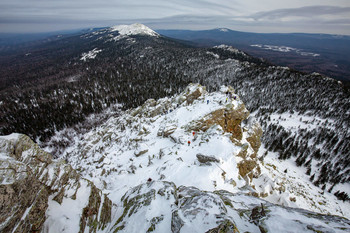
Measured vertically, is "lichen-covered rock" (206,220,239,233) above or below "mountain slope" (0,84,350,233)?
above

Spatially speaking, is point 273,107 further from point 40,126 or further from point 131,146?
point 40,126

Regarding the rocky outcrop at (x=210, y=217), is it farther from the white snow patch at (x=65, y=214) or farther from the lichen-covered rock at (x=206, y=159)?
the lichen-covered rock at (x=206, y=159)

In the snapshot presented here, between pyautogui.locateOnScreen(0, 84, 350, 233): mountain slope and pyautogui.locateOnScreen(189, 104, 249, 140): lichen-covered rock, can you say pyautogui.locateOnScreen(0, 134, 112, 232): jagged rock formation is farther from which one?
pyautogui.locateOnScreen(189, 104, 249, 140): lichen-covered rock

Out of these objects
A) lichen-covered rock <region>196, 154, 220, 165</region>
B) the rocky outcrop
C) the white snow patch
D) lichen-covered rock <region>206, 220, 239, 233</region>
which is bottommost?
lichen-covered rock <region>196, 154, 220, 165</region>

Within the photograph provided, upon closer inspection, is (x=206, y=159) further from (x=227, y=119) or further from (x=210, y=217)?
(x=227, y=119)

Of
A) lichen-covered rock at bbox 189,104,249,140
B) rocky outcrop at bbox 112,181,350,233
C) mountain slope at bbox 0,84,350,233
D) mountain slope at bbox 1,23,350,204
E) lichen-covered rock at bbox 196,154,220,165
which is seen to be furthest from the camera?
mountain slope at bbox 1,23,350,204

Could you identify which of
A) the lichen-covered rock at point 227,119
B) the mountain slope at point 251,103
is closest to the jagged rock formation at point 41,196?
the lichen-covered rock at point 227,119

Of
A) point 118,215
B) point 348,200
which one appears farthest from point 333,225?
point 348,200

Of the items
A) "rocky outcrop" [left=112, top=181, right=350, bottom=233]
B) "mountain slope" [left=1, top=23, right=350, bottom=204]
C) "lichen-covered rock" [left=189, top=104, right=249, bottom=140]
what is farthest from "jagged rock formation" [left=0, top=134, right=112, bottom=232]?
"mountain slope" [left=1, top=23, right=350, bottom=204]

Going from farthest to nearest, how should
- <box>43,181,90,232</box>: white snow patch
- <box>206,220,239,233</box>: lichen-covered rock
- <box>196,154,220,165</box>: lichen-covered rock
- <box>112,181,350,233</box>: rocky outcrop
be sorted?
<box>196,154,220,165</box>: lichen-covered rock < <box>43,181,90,232</box>: white snow patch < <box>112,181,350,233</box>: rocky outcrop < <box>206,220,239,233</box>: lichen-covered rock
